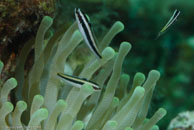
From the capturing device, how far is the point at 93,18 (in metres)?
5.11

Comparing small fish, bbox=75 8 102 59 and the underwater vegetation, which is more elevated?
small fish, bbox=75 8 102 59

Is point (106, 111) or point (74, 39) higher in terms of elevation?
point (74, 39)

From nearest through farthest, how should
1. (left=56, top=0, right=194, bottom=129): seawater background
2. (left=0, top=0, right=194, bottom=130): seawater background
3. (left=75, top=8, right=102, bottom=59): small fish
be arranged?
(left=75, top=8, right=102, bottom=59): small fish < (left=0, top=0, right=194, bottom=130): seawater background < (left=56, top=0, right=194, bottom=129): seawater background

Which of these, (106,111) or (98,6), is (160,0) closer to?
(98,6)

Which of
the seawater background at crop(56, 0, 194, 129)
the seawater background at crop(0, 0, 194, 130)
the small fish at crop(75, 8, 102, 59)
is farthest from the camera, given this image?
the seawater background at crop(56, 0, 194, 129)

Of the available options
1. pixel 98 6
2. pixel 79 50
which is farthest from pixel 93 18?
pixel 79 50

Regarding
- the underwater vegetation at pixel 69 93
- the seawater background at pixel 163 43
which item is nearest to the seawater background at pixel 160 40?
the seawater background at pixel 163 43

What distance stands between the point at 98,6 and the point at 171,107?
4.55 m

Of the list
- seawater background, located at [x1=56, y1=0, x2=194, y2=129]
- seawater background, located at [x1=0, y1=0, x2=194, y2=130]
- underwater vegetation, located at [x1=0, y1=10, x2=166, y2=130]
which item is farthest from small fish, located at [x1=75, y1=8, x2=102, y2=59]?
seawater background, located at [x1=56, y1=0, x2=194, y2=129]

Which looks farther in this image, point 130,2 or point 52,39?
point 130,2

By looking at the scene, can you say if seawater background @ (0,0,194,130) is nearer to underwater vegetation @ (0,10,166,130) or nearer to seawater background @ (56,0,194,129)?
seawater background @ (56,0,194,129)

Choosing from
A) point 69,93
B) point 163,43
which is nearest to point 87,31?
point 69,93

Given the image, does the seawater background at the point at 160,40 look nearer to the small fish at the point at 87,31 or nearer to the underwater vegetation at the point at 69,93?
the underwater vegetation at the point at 69,93

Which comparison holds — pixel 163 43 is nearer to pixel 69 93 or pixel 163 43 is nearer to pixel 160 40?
pixel 160 40
